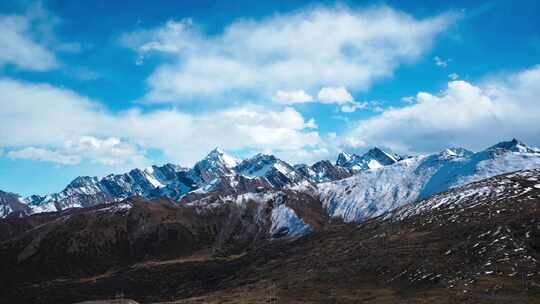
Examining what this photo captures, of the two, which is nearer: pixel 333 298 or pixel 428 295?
pixel 428 295

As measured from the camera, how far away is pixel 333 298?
189 metres

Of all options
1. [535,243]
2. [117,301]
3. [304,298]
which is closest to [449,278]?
[535,243]

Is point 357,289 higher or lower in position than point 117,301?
lower

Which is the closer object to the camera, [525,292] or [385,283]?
[525,292]

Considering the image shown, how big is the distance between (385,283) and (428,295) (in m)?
33.9

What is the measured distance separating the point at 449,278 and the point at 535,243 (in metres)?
41.1

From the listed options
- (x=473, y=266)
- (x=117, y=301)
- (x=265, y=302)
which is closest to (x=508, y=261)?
(x=473, y=266)

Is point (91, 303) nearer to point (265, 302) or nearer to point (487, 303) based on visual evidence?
point (265, 302)

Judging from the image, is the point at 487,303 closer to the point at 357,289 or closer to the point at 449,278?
the point at 449,278

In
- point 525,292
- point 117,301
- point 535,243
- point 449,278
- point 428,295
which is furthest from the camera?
point 535,243

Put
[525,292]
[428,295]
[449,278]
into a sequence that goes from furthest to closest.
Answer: [449,278]
[428,295]
[525,292]

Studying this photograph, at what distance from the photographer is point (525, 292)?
149 meters

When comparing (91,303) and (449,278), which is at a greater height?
(91,303)

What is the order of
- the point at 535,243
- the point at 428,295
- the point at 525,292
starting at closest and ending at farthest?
the point at 525,292
the point at 428,295
the point at 535,243
